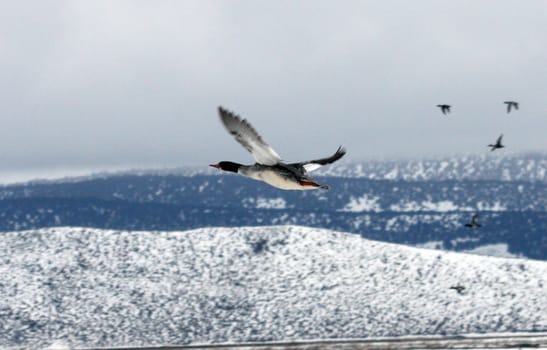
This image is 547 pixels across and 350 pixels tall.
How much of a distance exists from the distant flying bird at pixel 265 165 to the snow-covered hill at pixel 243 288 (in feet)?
284

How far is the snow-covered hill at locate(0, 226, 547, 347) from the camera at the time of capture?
126m

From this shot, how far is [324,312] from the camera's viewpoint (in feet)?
423

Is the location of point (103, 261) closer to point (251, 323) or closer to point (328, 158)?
point (251, 323)

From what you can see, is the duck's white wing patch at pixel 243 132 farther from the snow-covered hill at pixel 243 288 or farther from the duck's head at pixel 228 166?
the snow-covered hill at pixel 243 288

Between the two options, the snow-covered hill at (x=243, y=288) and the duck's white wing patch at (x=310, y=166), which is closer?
the duck's white wing patch at (x=310, y=166)

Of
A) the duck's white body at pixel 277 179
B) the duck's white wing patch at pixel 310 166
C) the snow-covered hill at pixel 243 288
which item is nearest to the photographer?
the duck's white body at pixel 277 179

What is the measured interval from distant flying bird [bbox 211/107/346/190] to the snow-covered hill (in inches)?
3410

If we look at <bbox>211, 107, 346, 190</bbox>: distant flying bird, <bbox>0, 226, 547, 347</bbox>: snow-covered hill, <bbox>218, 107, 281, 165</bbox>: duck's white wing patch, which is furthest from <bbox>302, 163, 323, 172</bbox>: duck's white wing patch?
<bbox>0, 226, 547, 347</bbox>: snow-covered hill

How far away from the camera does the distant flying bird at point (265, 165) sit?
1294 inches

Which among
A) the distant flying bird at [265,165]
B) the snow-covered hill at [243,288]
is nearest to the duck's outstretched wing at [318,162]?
the distant flying bird at [265,165]

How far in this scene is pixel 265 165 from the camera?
1363 inches

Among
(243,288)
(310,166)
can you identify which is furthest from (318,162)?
(243,288)

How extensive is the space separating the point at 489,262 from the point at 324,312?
1953cm

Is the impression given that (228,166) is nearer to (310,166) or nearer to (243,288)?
(310,166)
